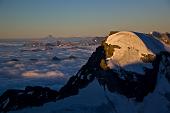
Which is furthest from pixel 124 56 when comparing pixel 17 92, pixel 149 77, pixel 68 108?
pixel 17 92

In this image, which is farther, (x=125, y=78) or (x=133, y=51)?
(x=133, y=51)

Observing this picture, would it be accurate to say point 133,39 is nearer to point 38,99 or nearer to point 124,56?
point 124,56

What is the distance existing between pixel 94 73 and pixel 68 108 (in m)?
2.34

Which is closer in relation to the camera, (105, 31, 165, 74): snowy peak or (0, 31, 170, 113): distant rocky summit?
(0, 31, 170, 113): distant rocky summit

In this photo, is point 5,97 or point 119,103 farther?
point 5,97

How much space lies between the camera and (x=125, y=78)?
54.0 ft

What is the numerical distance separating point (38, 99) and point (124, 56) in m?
4.99

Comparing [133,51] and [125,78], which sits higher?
[133,51]

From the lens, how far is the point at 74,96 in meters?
16.4

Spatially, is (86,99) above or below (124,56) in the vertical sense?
below

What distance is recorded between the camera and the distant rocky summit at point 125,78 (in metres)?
16.0

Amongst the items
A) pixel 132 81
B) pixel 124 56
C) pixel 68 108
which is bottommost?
pixel 68 108

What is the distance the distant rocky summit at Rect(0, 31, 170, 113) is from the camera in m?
16.0

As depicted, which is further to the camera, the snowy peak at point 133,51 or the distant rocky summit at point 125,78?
the snowy peak at point 133,51
